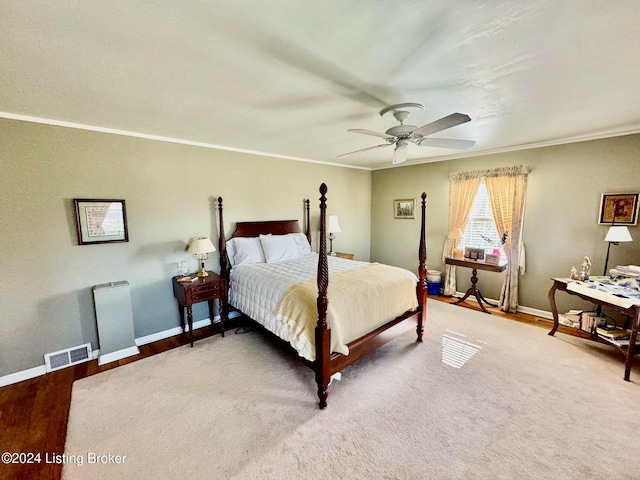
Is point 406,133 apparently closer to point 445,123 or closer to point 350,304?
point 445,123

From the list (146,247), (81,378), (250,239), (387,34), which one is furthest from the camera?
(250,239)

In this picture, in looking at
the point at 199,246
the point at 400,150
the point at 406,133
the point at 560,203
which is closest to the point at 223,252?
the point at 199,246

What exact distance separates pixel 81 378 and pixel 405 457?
312 centimetres

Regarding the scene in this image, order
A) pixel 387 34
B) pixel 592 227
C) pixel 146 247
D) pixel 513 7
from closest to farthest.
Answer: pixel 513 7 < pixel 387 34 < pixel 146 247 < pixel 592 227

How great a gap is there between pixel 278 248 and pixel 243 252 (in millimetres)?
539

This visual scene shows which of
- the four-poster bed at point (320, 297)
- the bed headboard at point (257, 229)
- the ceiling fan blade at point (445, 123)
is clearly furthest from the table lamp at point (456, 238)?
the ceiling fan blade at point (445, 123)

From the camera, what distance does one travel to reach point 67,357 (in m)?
2.80

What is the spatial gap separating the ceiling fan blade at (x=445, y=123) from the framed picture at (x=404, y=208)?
10.7ft

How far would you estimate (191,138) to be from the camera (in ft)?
11.0

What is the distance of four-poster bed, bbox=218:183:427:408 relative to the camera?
2.18 meters

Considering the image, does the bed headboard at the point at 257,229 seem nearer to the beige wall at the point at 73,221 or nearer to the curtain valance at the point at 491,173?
the beige wall at the point at 73,221

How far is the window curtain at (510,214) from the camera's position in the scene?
4000mm

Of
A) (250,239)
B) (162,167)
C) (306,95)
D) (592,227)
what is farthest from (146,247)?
(592,227)

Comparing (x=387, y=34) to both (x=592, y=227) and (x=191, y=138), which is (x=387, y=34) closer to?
(x=191, y=138)
